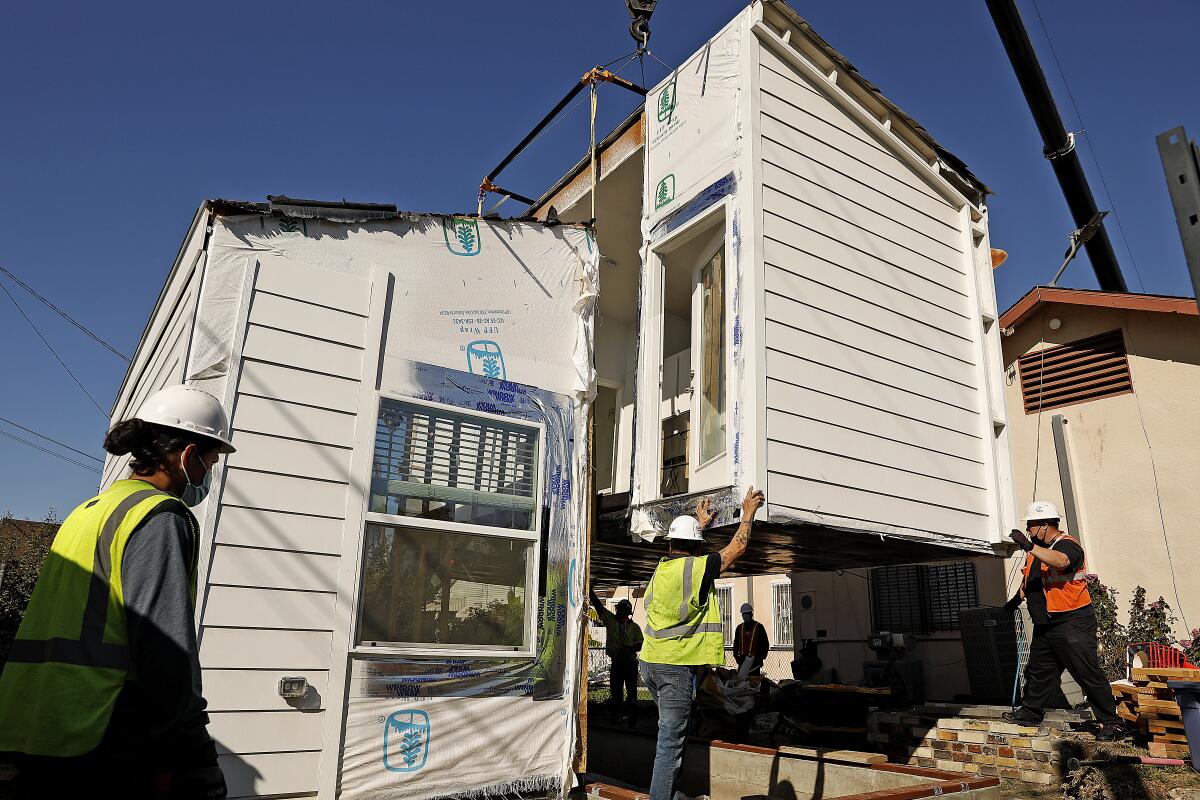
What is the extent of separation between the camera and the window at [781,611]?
1558 cm

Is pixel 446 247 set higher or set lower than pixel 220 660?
higher

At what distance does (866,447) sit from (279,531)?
4.35 meters

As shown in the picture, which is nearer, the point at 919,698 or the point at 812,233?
the point at 812,233

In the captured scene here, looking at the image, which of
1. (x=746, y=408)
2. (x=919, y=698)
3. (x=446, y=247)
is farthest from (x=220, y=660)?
(x=919, y=698)

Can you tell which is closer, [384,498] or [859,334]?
[384,498]

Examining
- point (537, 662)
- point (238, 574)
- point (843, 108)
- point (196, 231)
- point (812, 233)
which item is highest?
point (843, 108)

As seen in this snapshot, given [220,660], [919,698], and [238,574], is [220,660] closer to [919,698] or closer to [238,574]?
[238,574]

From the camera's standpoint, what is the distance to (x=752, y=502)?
517cm

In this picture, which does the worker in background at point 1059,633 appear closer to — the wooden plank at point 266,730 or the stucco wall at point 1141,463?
the stucco wall at point 1141,463

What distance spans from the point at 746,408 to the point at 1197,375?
7.86 metres

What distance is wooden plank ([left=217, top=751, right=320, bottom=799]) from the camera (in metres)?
4.30

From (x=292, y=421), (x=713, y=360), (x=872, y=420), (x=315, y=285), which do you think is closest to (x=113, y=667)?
(x=292, y=421)

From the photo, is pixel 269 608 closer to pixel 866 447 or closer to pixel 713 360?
pixel 713 360

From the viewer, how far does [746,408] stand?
554 centimetres
